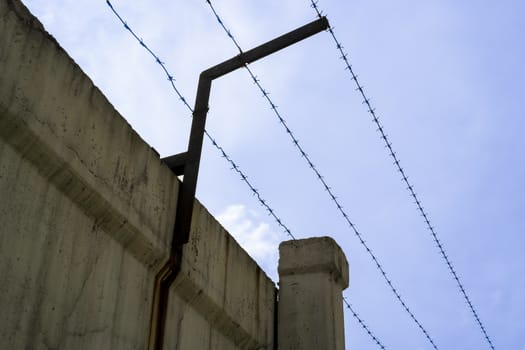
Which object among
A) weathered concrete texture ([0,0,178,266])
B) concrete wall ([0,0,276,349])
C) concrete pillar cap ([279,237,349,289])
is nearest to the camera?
concrete wall ([0,0,276,349])

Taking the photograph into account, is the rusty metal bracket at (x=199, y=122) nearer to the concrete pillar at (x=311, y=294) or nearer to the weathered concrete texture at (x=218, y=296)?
the weathered concrete texture at (x=218, y=296)

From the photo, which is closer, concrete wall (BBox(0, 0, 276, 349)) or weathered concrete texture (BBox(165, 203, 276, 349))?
concrete wall (BBox(0, 0, 276, 349))

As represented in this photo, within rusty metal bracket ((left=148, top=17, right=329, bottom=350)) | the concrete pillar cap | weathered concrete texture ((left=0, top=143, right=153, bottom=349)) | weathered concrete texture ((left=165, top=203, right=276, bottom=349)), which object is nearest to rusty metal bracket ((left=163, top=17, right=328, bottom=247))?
rusty metal bracket ((left=148, top=17, right=329, bottom=350))

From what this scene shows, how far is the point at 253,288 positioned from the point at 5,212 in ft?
9.91

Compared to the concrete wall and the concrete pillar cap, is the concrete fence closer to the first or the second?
the concrete wall

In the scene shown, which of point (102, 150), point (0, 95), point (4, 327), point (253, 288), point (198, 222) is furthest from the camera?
point (253, 288)

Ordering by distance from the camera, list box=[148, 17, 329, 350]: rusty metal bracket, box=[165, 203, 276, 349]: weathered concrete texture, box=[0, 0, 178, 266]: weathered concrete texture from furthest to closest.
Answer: box=[165, 203, 276, 349]: weathered concrete texture
box=[148, 17, 329, 350]: rusty metal bracket
box=[0, 0, 178, 266]: weathered concrete texture

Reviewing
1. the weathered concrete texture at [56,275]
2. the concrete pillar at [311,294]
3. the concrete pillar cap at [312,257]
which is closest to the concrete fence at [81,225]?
the weathered concrete texture at [56,275]

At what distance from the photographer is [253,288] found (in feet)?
21.2

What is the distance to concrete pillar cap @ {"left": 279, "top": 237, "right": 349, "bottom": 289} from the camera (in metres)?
6.95

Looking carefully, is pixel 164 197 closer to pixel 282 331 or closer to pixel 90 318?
pixel 90 318

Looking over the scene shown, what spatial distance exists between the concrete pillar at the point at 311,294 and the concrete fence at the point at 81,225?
0.90 metres

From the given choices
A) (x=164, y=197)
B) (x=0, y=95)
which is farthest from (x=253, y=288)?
(x=0, y=95)

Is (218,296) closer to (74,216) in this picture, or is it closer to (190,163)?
(190,163)
